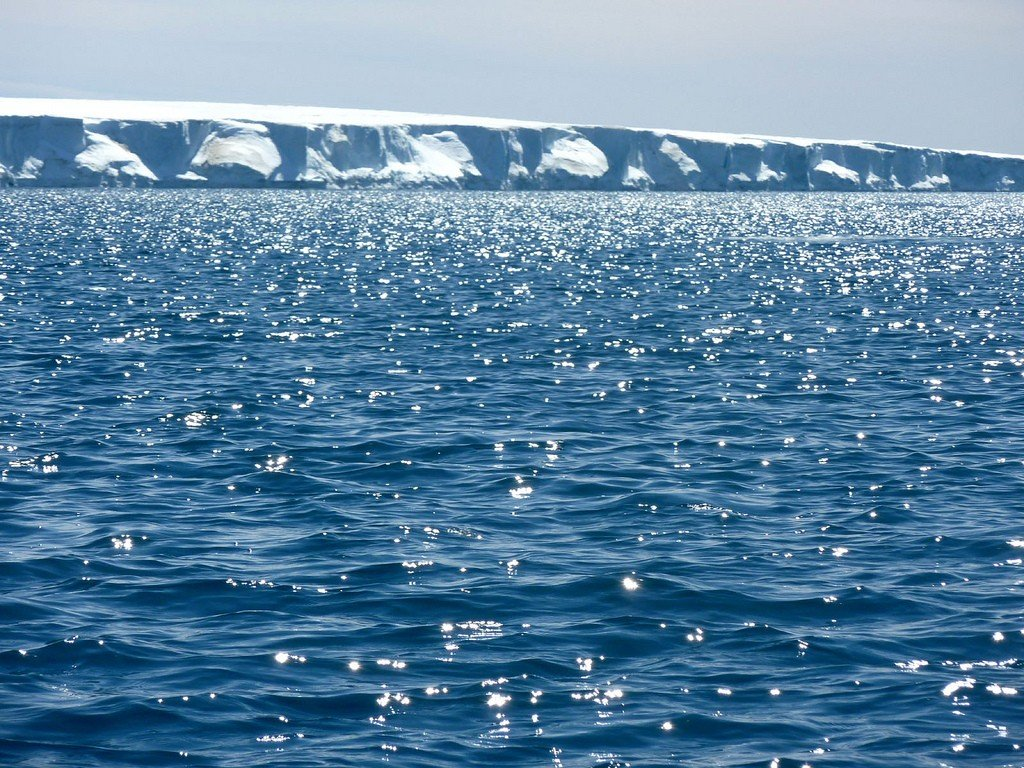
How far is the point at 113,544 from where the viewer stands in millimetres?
12328

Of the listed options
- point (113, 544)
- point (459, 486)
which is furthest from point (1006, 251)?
point (113, 544)

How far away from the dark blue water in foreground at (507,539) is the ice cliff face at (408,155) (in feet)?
288

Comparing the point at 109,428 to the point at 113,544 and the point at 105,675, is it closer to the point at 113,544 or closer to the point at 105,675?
the point at 113,544

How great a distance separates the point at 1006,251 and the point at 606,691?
57.5m

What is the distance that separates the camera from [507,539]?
12734 millimetres

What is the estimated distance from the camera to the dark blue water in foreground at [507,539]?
850 cm

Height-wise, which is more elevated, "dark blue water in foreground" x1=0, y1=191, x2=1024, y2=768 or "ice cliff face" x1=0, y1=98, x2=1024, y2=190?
"ice cliff face" x1=0, y1=98, x2=1024, y2=190

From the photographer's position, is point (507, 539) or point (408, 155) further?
point (408, 155)

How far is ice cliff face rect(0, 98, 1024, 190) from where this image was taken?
373 ft

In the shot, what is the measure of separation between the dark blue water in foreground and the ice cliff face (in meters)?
87.9

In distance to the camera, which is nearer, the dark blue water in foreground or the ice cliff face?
the dark blue water in foreground

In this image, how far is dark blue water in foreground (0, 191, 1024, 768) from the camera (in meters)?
8.50

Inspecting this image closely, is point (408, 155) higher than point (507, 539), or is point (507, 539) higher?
point (408, 155)

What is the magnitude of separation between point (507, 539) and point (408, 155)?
12400 centimetres
